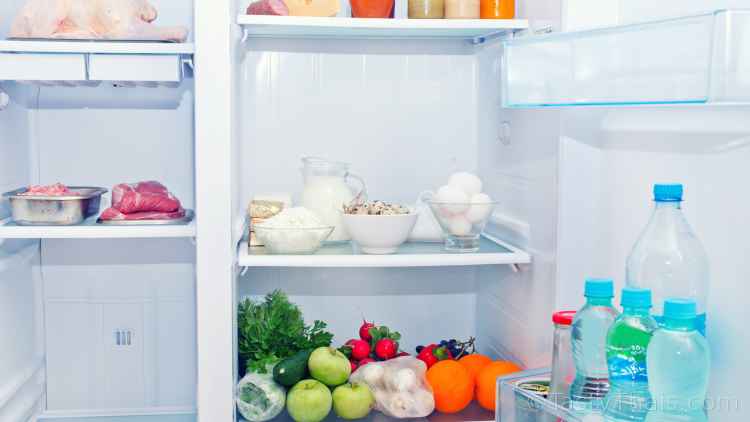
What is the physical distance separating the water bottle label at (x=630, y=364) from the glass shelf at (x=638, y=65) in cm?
37

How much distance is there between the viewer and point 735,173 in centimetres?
129

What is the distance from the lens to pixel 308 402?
5.98 ft

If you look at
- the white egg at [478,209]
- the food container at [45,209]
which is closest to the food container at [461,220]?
the white egg at [478,209]

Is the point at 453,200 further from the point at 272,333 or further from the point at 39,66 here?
the point at 39,66

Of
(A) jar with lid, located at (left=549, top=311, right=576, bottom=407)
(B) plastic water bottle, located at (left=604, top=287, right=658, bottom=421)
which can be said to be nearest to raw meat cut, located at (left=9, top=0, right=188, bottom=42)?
(A) jar with lid, located at (left=549, top=311, right=576, bottom=407)

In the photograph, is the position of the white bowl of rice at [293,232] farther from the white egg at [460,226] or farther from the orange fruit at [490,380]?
the orange fruit at [490,380]

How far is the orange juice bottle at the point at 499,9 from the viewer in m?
1.98

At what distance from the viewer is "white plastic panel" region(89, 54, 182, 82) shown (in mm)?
1779

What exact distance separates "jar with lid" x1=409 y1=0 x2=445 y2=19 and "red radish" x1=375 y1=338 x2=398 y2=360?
0.80 m

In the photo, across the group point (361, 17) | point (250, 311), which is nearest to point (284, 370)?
point (250, 311)

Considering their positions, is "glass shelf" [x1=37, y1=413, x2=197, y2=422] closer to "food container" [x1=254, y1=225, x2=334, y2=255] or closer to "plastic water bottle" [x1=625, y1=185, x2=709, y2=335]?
"food container" [x1=254, y1=225, x2=334, y2=255]

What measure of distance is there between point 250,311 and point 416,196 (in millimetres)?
596

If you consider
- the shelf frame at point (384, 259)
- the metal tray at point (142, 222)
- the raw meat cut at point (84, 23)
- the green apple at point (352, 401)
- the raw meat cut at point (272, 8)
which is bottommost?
the green apple at point (352, 401)

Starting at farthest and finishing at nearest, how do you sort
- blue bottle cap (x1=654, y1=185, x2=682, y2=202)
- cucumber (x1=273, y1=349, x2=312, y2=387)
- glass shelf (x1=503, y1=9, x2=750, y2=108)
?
1. cucumber (x1=273, y1=349, x2=312, y2=387)
2. blue bottle cap (x1=654, y1=185, x2=682, y2=202)
3. glass shelf (x1=503, y1=9, x2=750, y2=108)
